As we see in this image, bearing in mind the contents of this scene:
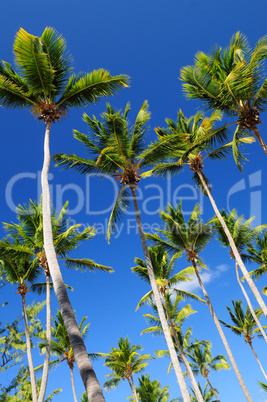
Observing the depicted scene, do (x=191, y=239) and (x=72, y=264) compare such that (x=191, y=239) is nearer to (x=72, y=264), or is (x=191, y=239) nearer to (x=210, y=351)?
(x=72, y=264)

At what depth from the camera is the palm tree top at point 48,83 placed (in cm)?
885

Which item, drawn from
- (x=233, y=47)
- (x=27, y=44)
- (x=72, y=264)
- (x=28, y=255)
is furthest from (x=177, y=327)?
(x=27, y=44)

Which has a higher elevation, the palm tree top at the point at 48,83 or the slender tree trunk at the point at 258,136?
the palm tree top at the point at 48,83

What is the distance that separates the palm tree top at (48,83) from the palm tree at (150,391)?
Result: 28615 millimetres

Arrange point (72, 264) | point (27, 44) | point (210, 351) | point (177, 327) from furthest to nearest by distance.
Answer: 1. point (210, 351)
2. point (177, 327)
3. point (72, 264)
4. point (27, 44)

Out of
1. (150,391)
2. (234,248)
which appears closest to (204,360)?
(150,391)

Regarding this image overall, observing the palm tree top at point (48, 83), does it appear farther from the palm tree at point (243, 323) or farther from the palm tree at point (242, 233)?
the palm tree at point (243, 323)

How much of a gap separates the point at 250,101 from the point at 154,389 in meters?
28.4

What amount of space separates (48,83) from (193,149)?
7826 mm

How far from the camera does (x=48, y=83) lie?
9281 mm

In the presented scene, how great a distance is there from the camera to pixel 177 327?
23.9 meters

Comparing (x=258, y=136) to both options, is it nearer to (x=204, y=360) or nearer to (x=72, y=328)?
(x=72, y=328)

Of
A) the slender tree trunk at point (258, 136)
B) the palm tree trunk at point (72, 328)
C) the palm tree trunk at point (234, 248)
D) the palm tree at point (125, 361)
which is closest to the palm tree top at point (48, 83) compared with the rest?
the palm tree trunk at point (72, 328)

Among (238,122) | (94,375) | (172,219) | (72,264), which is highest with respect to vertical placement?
(172,219)
